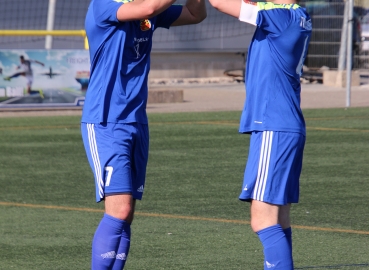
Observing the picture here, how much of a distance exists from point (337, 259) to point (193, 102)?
1416cm

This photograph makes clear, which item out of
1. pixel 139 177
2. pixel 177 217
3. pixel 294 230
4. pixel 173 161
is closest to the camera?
pixel 139 177

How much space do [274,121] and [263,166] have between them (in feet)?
0.83

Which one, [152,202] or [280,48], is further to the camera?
[152,202]

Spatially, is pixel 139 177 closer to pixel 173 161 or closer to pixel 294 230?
pixel 294 230

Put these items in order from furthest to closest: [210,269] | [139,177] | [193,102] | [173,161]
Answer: [193,102] < [173,161] < [210,269] < [139,177]

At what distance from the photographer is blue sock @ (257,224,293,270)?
4.85 metres

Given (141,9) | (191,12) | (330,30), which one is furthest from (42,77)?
(141,9)

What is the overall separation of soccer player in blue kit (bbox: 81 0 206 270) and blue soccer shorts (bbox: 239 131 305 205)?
0.70 m

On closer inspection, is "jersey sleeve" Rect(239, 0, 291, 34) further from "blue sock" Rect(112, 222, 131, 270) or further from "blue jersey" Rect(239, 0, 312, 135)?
"blue sock" Rect(112, 222, 131, 270)

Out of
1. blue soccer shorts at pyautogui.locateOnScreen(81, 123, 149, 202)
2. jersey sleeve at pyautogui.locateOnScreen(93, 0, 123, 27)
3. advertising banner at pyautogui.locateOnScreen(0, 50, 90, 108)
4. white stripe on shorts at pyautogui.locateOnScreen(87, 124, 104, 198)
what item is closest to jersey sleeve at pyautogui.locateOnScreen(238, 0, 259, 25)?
jersey sleeve at pyautogui.locateOnScreen(93, 0, 123, 27)

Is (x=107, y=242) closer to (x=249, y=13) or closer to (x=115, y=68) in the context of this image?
(x=115, y=68)

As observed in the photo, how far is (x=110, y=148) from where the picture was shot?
5082 millimetres

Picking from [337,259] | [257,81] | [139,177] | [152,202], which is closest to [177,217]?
[152,202]

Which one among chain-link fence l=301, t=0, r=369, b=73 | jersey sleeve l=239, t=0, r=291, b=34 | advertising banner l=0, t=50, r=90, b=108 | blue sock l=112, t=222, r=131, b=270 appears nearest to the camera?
jersey sleeve l=239, t=0, r=291, b=34
